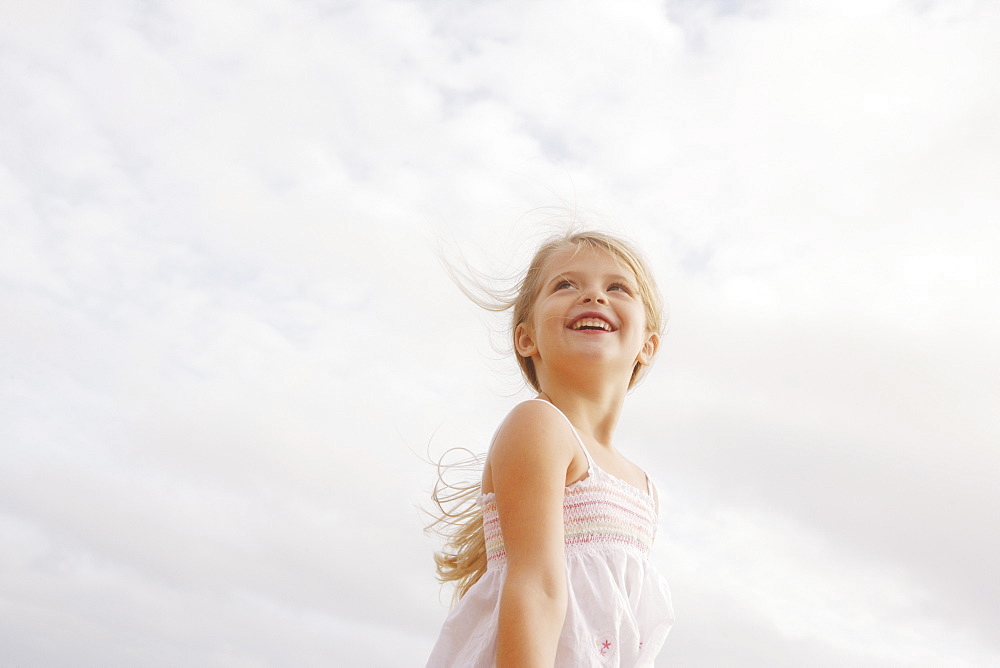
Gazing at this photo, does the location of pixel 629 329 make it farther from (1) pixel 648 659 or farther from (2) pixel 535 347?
(1) pixel 648 659

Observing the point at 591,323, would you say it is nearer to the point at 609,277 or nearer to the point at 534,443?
the point at 609,277

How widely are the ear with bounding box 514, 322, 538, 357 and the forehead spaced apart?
24 cm

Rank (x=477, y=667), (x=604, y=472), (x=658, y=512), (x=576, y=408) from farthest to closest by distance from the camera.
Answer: (x=658, y=512) → (x=576, y=408) → (x=604, y=472) → (x=477, y=667)

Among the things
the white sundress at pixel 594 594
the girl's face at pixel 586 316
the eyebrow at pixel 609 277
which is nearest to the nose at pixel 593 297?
the girl's face at pixel 586 316

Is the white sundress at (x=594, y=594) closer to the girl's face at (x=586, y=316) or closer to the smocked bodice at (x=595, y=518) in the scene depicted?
the smocked bodice at (x=595, y=518)

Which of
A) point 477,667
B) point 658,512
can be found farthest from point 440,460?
point 477,667

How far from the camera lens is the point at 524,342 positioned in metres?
3.90

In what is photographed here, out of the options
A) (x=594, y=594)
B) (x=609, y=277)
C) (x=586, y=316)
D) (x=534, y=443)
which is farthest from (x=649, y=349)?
(x=594, y=594)

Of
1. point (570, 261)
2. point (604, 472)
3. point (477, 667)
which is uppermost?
point (570, 261)

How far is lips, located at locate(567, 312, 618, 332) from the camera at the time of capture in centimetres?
356

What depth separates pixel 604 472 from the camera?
3312 mm

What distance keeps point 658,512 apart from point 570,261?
3.47ft

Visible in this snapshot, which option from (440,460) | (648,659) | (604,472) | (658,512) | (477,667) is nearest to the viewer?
(477,667)

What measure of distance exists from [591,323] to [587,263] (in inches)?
13.0
